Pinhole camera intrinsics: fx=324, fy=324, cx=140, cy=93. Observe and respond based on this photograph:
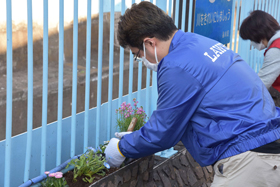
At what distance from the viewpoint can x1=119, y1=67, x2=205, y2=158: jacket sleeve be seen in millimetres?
1713

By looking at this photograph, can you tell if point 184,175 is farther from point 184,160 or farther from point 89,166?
point 89,166

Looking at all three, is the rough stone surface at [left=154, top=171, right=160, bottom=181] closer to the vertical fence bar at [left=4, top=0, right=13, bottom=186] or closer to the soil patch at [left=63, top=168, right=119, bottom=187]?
the soil patch at [left=63, top=168, right=119, bottom=187]

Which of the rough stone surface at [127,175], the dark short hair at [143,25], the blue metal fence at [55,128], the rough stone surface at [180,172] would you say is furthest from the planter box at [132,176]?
the dark short hair at [143,25]

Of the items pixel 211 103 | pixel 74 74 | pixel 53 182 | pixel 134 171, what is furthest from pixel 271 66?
pixel 53 182

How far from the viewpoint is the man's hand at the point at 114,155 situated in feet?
7.36

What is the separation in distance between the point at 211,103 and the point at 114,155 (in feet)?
2.82

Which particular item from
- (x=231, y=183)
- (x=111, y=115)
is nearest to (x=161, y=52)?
(x=231, y=183)

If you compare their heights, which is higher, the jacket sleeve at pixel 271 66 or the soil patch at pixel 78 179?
the jacket sleeve at pixel 271 66

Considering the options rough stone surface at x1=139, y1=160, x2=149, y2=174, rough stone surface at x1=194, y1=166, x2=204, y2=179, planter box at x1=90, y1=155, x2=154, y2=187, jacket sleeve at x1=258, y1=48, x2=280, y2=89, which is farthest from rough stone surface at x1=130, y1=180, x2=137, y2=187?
jacket sleeve at x1=258, y1=48, x2=280, y2=89

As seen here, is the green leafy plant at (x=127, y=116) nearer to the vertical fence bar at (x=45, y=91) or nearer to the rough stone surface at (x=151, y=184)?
the rough stone surface at (x=151, y=184)

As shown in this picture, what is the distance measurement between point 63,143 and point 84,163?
38 cm

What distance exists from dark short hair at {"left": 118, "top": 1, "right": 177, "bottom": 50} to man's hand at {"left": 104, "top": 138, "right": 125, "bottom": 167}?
751 millimetres

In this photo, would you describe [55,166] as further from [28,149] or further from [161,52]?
[161,52]

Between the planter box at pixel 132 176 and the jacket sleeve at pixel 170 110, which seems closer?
the jacket sleeve at pixel 170 110
